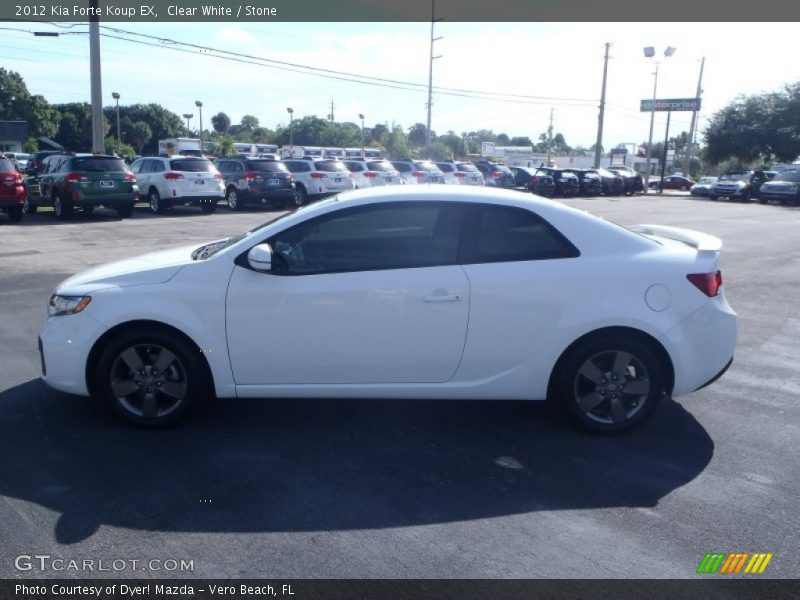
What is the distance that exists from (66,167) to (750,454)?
18.8m

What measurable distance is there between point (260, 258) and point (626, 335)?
2444 mm

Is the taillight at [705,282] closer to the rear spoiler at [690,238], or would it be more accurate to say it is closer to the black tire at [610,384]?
the rear spoiler at [690,238]

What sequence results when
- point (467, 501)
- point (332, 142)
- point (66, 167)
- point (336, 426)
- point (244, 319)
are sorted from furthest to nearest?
1. point (332, 142)
2. point (66, 167)
3. point (336, 426)
4. point (244, 319)
5. point (467, 501)

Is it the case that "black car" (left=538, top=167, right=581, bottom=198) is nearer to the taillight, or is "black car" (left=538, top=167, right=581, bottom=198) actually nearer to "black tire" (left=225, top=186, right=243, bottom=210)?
"black tire" (left=225, top=186, right=243, bottom=210)

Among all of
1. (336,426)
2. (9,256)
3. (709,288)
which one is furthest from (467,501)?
(9,256)

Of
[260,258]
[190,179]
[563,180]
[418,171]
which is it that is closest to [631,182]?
[563,180]

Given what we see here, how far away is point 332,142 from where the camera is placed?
99.6m

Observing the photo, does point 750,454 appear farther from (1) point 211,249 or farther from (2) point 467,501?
(1) point 211,249

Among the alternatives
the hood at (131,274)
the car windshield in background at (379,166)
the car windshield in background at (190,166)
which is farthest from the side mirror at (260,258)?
the car windshield in background at (379,166)

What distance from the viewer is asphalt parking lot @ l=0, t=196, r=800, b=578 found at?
357 cm

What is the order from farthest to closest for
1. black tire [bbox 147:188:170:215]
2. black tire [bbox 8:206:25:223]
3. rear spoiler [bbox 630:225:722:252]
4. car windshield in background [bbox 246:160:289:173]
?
car windshield in background [bbox 246:160:289:173]
black tire [bbox 147:188:170:215]
black tire [bbox 8:206:25:223]
rear spoiler [bbox 630:225:722:252]

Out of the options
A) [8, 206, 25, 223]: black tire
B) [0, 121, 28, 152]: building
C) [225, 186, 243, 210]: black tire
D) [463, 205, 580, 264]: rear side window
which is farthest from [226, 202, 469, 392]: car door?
[0, 121, 28, 152]: building

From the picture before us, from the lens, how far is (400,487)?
427cm

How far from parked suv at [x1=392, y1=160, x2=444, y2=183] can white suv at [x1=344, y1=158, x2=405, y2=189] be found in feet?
3.67
